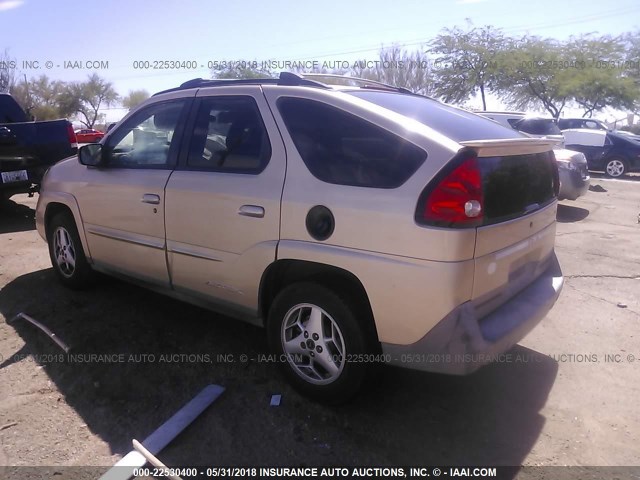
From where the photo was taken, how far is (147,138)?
3756 millimetres

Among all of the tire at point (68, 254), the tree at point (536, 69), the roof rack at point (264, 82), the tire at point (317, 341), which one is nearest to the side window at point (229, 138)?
the roof rack at point (264, 82)

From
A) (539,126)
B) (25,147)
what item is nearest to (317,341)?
(25,147)

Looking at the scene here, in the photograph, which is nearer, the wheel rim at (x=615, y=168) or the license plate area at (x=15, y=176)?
the license plate area at (x=15, y=176)

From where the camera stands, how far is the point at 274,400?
2.92 m

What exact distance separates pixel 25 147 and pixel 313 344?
6.72m

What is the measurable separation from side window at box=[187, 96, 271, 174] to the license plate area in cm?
539

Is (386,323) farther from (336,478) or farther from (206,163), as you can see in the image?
(206,163)

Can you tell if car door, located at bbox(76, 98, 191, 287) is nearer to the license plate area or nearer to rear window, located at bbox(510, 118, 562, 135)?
the license plate area

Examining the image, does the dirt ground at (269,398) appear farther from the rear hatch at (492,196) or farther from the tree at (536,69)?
the tree at (536,69)

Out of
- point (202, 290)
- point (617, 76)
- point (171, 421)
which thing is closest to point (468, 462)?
point (171, 421)

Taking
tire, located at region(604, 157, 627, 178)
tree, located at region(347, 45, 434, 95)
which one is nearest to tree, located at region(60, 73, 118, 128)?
tree, located at region(347, 45, 434, 95)

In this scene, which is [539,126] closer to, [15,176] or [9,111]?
[15,176]

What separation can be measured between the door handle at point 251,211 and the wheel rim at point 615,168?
569 inches

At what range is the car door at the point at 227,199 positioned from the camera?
2869 mm
